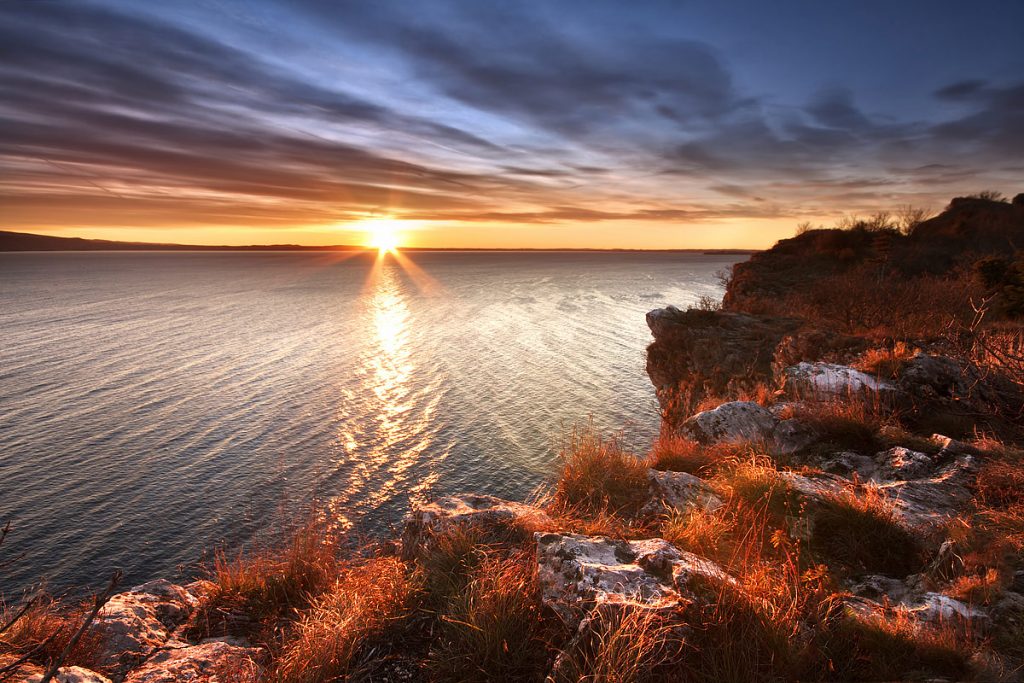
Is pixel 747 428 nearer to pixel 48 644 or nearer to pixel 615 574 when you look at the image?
pixel 615 574

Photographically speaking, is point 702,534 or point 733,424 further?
point 733,424

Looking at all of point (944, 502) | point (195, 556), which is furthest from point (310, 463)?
point (944, 502)

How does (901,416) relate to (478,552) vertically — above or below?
above

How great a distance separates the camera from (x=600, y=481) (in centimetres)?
798

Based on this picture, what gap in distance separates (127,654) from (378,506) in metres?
15.1

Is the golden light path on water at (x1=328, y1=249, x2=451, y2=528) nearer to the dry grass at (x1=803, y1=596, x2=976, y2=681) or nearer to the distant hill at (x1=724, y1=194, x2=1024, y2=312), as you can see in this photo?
the dry grass at (x1=803, y1=596, x2=976, y2=681)

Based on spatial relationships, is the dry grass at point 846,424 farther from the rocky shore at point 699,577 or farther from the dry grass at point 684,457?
the dry grass at point 684,457

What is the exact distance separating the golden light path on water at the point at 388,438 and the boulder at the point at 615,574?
14528mm

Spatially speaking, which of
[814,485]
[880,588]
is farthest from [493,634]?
[814,485]

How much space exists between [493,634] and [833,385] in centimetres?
1042

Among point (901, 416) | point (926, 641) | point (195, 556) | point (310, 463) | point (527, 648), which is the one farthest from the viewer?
point (310, 463)

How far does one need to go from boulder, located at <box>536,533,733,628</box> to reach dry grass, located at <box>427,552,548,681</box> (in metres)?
0.27

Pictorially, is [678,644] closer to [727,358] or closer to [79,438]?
[727,358]

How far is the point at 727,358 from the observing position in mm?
21953
